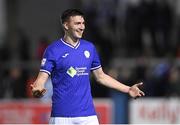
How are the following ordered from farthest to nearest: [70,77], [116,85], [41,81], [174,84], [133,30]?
[133,30] → [174,84] → [116,85] → [70,77] → [41,81]

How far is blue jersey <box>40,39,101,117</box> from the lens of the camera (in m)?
8.49

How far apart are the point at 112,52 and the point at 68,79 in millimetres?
12273

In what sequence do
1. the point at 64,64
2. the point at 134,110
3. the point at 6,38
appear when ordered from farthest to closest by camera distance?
the point at 6,38, the point at 134,110, the point at 64,64

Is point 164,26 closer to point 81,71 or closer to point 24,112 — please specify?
point 24,112

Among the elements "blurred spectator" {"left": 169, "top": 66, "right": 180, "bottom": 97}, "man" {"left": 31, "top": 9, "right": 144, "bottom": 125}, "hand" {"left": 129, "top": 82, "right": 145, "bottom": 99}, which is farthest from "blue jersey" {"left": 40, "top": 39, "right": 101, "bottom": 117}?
"blurred spectator" {"left": 169, "top": 66, "right": 180, "bottom": 97}

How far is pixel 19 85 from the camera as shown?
18016mm

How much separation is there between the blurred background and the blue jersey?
24.0 feet

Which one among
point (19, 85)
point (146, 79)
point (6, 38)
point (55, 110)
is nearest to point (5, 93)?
point (19, 85)

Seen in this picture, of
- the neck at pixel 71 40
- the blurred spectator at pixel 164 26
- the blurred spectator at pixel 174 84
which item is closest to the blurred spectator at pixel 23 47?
the blurred spectator at pixel 164 26

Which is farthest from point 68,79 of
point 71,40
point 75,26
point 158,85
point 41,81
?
point 158,85

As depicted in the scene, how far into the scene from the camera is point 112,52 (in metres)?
20.7

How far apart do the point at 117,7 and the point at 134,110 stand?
5.82 metres

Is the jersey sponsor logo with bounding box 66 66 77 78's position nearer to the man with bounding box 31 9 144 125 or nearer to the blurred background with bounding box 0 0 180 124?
the man with bounding box 31 9 144 125

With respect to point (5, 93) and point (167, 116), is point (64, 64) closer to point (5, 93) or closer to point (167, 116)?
point (167, 116)
